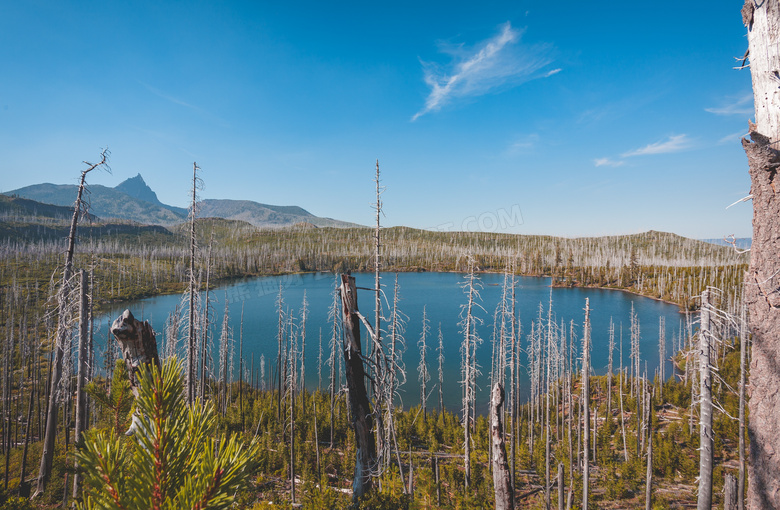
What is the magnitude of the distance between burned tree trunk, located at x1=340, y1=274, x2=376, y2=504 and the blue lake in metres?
12.6

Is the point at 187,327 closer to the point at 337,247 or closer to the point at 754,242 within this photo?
the point at 754,242

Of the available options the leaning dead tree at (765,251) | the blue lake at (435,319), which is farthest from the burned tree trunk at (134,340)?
the blue lake at (435,319)

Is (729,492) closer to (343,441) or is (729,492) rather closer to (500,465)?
(500,465)

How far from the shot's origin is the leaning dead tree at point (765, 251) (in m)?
3.16

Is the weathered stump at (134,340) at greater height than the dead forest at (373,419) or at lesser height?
greater

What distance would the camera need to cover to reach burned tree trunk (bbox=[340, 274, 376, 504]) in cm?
319

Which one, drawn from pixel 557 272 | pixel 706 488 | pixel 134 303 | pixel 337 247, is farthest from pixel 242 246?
pixel 706 488

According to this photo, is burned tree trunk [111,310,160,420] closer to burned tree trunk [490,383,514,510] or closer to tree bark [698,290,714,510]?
burned tree trunk [490,383,514,510]

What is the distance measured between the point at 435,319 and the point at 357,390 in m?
55.9

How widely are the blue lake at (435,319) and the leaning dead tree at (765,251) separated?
1198 centimetres

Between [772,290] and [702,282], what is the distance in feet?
352

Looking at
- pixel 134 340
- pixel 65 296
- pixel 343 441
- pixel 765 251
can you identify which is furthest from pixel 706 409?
pixel 343 441

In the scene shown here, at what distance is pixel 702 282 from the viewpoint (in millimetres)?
81000

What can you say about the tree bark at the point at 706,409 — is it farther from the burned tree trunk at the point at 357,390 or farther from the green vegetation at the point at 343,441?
the burned tree trunk at the point at 357,390
